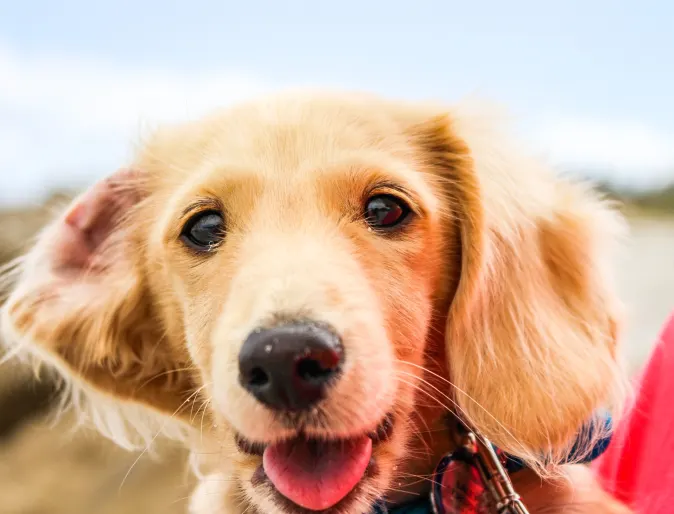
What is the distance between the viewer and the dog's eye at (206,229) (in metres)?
1.33

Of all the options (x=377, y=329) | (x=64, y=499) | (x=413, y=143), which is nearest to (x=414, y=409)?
(x=377, y=329)

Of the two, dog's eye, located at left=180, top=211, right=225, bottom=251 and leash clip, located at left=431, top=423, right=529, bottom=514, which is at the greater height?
dog's eye, located at left=180, top=211, right=225, bottom=251

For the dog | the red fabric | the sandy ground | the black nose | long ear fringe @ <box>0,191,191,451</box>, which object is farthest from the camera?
the sandy ground

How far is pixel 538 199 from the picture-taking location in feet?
4.65

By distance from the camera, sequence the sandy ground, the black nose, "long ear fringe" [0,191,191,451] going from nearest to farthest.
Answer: the black nose, "long ear fringe" [0,191,191,451], the sandy ground

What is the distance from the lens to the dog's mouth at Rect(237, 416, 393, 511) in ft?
3.72

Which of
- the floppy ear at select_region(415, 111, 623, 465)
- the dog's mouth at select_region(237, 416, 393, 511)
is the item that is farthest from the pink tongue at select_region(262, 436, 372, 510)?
the floppy ear at select_region(415, 111, 623, 465)

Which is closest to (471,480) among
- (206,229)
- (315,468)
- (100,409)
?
(315,468)

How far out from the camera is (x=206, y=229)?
134 cm

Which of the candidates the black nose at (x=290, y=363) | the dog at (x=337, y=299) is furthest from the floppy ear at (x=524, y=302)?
the black nose at (x=290, y=363)

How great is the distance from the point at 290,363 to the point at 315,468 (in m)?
0.26

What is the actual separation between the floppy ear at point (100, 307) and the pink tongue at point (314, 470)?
0.44 m

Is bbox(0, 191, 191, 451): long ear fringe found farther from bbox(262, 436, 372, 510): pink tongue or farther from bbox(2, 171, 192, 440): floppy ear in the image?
bbox(262, 436, 372, 510): pink tongue

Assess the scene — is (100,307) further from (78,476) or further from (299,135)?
(78,476)
